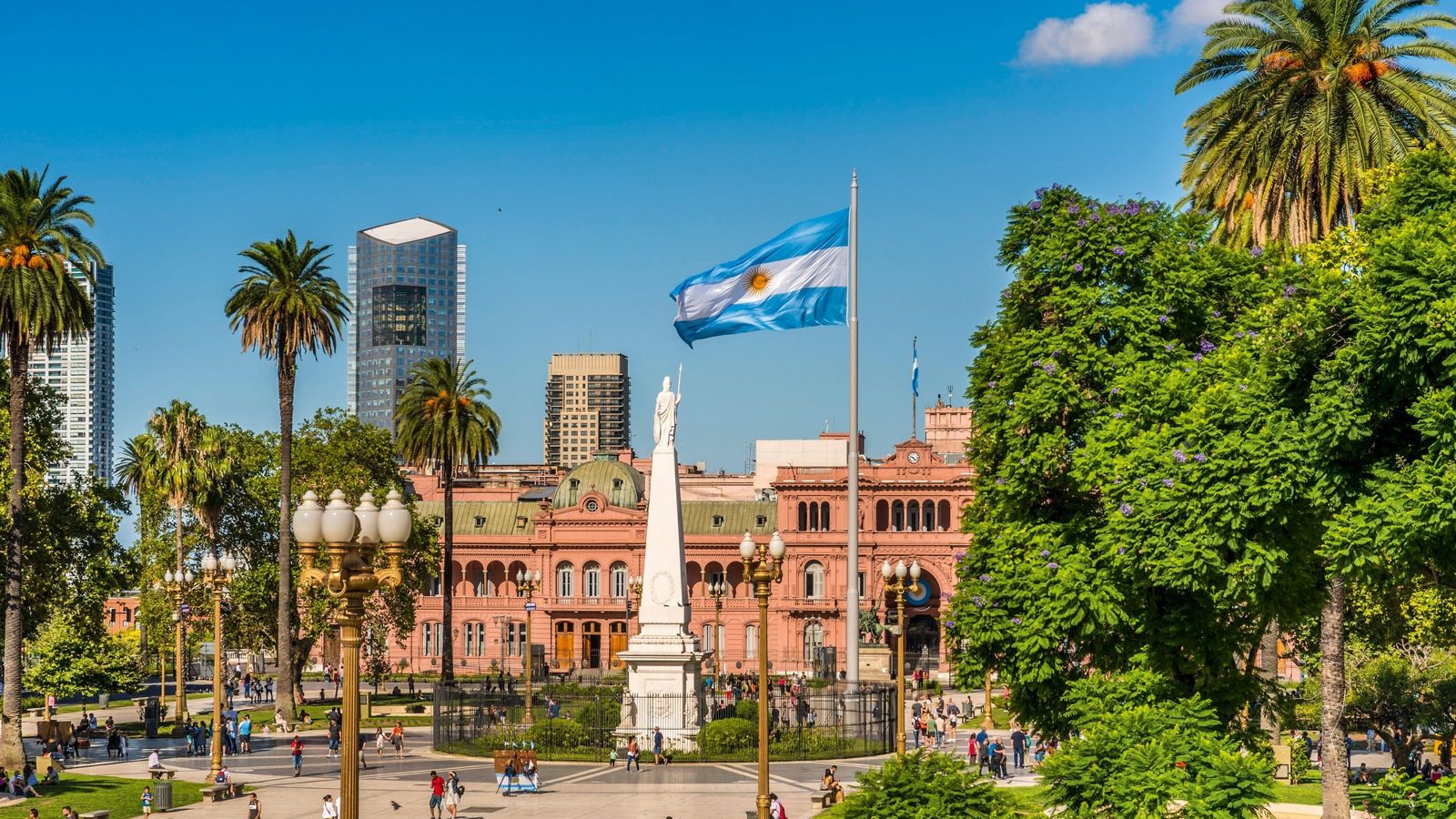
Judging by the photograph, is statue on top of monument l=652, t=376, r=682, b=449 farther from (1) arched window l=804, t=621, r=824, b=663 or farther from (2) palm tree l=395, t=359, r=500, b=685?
(1) arched window l=804, t=621, r=824, b=663

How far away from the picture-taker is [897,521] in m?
103

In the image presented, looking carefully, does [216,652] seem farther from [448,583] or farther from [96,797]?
[448,583]

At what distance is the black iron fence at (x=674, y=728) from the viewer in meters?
48.8

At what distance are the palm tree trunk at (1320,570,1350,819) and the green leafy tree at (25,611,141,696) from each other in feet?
178

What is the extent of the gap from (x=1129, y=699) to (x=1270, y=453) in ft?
23.0

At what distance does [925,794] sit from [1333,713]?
15.3 m

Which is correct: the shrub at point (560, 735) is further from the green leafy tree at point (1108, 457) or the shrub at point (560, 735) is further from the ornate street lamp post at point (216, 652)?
the green leafy tree at point (1108, 457)

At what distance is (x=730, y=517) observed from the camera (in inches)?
4284

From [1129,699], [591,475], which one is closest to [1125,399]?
[1129,699]

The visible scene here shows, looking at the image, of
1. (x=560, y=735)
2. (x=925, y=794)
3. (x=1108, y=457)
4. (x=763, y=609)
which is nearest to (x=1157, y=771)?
(x=925, y=794)

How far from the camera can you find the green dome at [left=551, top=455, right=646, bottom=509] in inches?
4262

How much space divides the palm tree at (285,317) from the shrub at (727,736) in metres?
21.6

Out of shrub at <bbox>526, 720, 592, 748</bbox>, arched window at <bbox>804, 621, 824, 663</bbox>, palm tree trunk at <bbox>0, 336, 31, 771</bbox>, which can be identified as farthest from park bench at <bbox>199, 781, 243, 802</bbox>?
arched window at <bbox>804, 621, 824, 663</bbox>

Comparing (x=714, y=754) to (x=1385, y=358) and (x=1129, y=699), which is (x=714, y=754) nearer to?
(x=1129, y=699)
